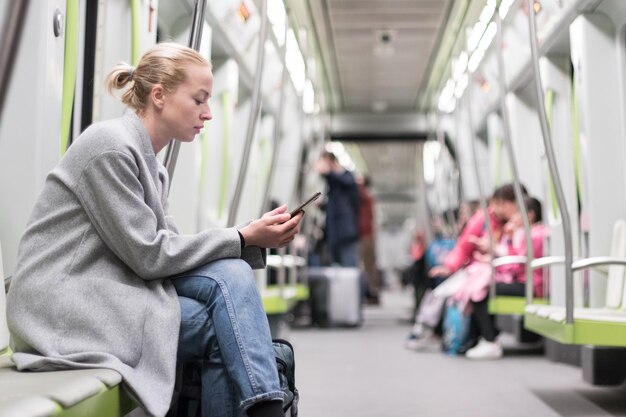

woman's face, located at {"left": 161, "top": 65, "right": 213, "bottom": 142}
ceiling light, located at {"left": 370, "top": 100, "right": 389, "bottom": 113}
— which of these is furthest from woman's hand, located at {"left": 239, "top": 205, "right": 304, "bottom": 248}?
ceiling light, located at {"left": 370, "top": 100, "right": 389, "bottom": 113}

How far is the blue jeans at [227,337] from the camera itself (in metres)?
2.23

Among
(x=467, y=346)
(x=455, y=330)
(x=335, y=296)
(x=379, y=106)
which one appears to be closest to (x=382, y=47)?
(x=335, y=296)

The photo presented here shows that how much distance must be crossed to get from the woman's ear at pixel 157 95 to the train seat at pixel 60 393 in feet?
2.18

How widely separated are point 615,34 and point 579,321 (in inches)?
90.1

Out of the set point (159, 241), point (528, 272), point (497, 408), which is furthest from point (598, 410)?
point (159, 241)

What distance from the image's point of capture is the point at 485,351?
20.4ft

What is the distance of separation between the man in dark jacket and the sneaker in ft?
11.2

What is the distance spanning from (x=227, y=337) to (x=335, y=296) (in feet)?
22.3

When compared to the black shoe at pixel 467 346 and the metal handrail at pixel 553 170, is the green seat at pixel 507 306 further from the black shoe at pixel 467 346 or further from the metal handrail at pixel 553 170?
the metal handrail at pixel 553 170

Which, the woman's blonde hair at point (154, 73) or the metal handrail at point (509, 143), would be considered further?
the metal handrail at point (509, 143)

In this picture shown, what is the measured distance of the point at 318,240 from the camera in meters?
10.1

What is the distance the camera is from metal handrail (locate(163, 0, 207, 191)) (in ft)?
10.1

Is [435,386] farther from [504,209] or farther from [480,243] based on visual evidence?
[504,209]

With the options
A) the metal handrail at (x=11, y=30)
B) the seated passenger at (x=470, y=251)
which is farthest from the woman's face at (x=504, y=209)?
the metal handrail at (x=11, y=30)
